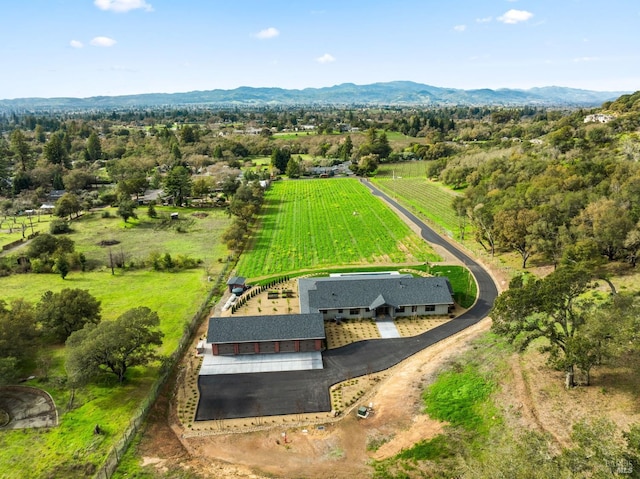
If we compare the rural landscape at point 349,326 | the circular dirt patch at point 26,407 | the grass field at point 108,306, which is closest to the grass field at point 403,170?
the rural landscape at point 349,326

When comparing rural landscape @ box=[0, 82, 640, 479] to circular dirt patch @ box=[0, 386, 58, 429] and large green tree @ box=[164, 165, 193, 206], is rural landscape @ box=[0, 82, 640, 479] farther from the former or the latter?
Answer: large green tree @ box=[164, 165, 193, 206]

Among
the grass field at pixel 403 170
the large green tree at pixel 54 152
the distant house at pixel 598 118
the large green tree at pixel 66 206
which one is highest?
the distant house at pixel 598 118

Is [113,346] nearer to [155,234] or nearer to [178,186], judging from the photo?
[155,234]

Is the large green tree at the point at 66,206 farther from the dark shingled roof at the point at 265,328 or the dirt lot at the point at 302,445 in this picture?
the dirt lot at the point at 302,445

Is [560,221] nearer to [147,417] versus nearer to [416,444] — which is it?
[416,444]

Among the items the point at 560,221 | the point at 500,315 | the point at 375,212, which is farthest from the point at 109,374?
the point at 375,212

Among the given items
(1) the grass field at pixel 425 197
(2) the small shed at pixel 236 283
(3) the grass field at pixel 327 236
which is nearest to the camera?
(2) the small shed at pixel 236 283
